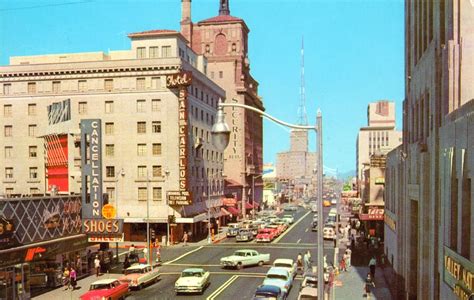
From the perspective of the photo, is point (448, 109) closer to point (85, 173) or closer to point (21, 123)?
point (85, 173)

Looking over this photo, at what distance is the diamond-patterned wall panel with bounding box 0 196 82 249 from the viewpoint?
3050cm

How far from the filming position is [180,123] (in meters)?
59.1

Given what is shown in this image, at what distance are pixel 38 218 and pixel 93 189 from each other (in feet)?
24.3

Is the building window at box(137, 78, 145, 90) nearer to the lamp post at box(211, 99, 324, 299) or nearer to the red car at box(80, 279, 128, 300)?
the red car at box(80, 279, 128, 300)

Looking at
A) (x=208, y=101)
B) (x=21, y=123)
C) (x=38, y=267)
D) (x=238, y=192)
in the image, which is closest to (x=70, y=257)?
(x=38, y=267)

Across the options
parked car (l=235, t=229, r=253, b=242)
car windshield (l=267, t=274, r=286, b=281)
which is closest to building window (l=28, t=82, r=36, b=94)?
parked car (l=235, t=229, r=253, b=242)

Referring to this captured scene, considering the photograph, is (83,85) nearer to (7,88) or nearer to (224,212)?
(7,88)

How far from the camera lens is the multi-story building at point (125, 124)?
197 feet

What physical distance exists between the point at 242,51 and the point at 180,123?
5461 cm

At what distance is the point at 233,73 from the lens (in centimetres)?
10425

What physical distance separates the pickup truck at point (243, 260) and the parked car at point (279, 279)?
28.0 feet

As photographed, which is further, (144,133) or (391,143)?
(391,143)

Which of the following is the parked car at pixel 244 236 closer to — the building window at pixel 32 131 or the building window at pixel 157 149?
the building window at pixel 157 149

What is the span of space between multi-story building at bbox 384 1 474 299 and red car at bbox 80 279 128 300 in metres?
16.4
